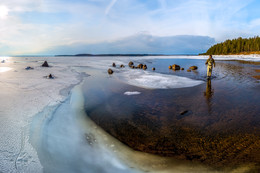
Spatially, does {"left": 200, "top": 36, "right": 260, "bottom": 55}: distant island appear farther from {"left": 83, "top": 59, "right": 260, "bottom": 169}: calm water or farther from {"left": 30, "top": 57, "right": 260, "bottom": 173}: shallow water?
{"left": 30, "top": 57, "right": 260, "bottom": 173}: shallow water

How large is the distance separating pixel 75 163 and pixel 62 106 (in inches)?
186

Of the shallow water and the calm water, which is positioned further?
the calm water

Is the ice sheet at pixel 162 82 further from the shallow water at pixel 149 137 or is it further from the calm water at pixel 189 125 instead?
the shallow water at pixel 149 137

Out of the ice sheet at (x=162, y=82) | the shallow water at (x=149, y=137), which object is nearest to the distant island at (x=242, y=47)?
the ice sheet at (x=162, y=82)

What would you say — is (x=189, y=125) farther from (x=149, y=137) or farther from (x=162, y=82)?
(x=162, y=82)

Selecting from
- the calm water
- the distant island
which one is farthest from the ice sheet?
the distant island

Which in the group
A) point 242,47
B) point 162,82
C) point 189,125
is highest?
point 242,47

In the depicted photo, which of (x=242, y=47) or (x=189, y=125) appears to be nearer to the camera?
(x=189, y=125)

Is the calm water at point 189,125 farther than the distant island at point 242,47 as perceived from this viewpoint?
No

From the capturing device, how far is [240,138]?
15.5 feet

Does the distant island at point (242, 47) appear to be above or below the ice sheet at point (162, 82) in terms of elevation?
above

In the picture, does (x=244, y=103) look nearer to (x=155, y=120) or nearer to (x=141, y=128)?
(x=155, y=120)

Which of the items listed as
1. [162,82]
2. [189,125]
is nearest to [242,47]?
[162,82]

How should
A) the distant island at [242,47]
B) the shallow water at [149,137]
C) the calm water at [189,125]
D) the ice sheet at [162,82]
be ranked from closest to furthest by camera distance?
the shallow water at [149,137]
the calm water at [189,125]
the ice sheet at [162,82]
the distant island at [242,47]
